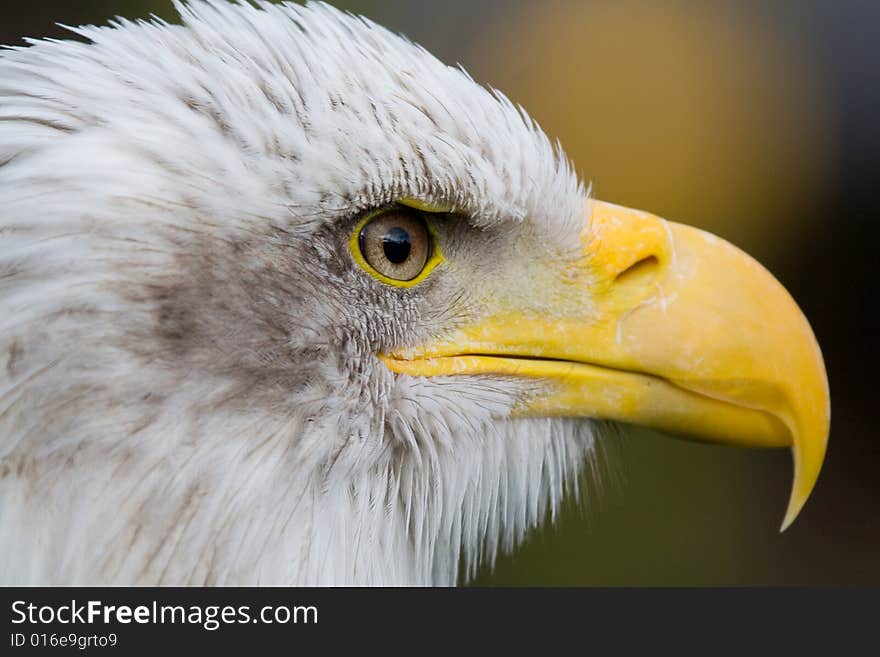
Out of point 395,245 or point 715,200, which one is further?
point 715,200

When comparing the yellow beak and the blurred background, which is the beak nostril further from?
the blurred background

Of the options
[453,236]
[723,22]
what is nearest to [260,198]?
[453,236]

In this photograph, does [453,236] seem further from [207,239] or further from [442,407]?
[207,239]

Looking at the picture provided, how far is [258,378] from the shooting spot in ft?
5.03

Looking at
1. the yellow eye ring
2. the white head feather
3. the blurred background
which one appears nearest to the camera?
the white head feather

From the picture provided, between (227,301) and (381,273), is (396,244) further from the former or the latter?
(227,301)

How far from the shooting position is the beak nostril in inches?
71.9

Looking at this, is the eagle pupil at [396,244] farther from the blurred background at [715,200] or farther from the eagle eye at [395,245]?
the blurred background at [715,200]

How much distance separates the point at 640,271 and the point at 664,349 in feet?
0.59

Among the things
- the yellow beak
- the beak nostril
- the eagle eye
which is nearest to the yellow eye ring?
the eagle eye

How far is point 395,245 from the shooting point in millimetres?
1663

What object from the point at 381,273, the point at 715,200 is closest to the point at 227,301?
the point at 381,273

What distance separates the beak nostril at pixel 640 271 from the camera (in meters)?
1.83

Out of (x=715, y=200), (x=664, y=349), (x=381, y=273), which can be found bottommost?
(x=664, y=349)
